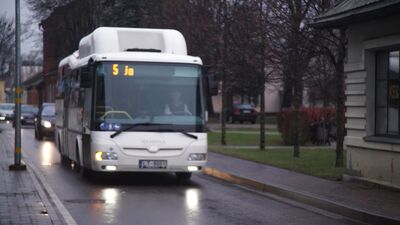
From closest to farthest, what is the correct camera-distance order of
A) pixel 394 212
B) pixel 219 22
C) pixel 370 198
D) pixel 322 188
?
1. pixel 394 212
2. pixel 370 198
3. pixel 322 188
4. pixel 219 22

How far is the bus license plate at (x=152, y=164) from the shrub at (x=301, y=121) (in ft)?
44.1

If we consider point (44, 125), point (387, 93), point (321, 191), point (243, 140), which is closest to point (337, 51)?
point (387, 93)

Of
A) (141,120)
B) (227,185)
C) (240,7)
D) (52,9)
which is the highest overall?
(52,9)

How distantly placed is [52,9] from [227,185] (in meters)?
35.4

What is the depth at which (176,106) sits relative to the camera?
50.1ft

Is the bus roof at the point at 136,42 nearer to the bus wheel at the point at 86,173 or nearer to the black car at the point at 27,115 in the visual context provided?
the bus wheel at the point at 86,173

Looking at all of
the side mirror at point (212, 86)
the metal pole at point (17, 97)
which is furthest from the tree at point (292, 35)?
the metal pole at point (17, 97)

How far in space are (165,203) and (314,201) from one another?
261 centimetres

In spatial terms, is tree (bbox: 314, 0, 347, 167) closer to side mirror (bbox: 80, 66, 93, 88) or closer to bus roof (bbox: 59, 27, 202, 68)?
bus roof (bbox: 59, 27, 202, 68)

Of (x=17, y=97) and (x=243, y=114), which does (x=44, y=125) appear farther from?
(x=243, y=114)

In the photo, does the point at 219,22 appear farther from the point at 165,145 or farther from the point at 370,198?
the point at 370,198

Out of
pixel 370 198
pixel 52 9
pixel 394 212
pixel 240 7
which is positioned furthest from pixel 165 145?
pixel 52 9

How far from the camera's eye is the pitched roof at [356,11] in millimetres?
12656

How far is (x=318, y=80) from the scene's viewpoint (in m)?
19.8
